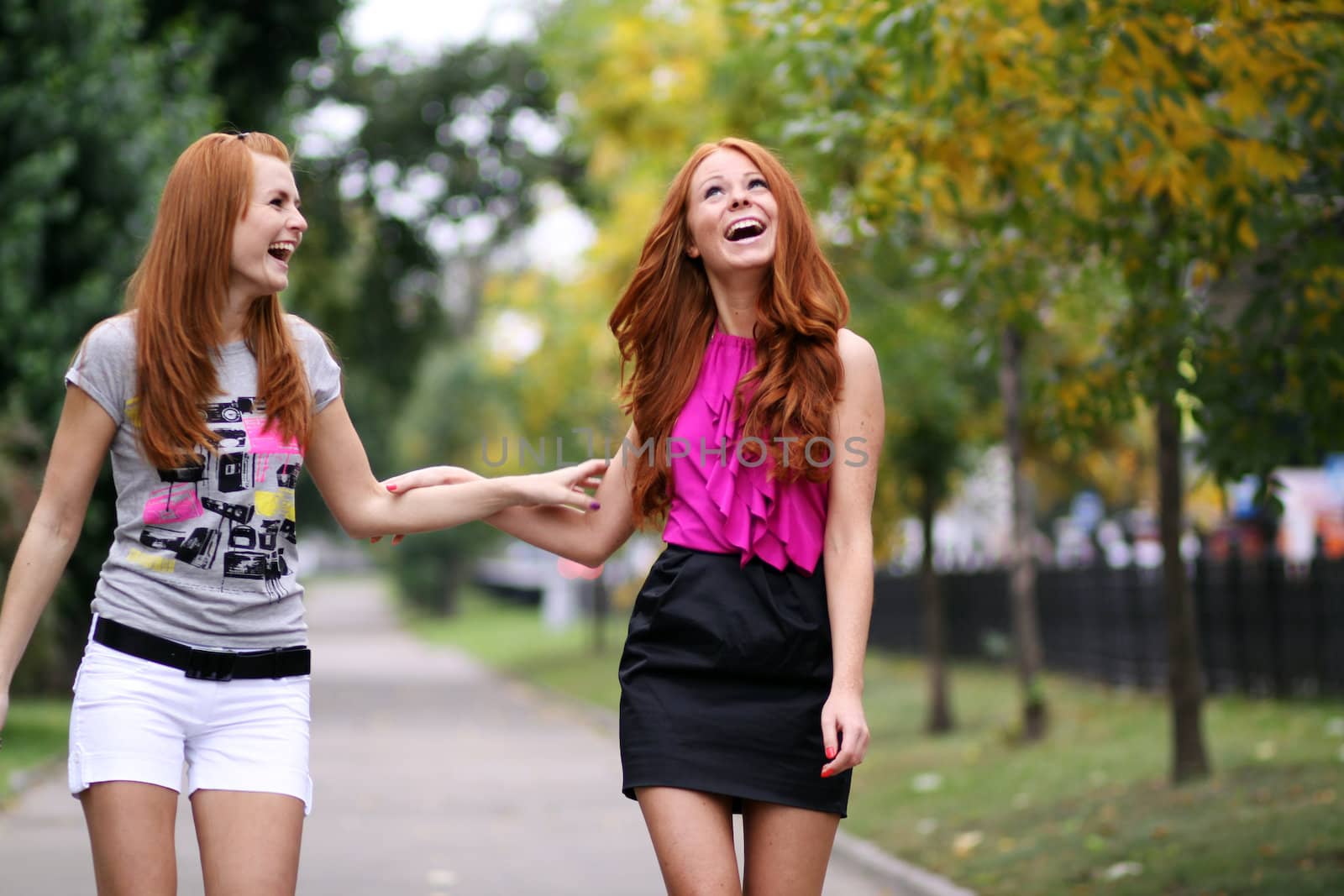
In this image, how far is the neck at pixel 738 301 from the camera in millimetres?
3693

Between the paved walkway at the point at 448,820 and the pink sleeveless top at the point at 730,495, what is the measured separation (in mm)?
5030

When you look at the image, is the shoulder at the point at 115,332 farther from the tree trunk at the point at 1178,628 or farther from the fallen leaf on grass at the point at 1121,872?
the tree trunk at the point at 1178,628

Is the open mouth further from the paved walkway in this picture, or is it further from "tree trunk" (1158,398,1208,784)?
"tree trunk" (1158,398,1208,784)

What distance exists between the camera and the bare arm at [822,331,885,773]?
337 cm

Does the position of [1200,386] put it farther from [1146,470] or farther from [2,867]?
[1146,470]

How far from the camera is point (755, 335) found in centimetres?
362

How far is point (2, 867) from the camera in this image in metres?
8.77

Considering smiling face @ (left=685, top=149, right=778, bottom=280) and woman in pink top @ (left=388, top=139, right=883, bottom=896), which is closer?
woman in pink top @ (left=388, top=139, right=883, bottom=896)

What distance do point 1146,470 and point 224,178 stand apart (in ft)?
77.7

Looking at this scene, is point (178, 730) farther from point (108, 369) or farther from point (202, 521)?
point (108, 369)

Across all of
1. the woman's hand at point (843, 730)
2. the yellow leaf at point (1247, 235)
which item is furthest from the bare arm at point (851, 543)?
the yellow leaf at point (1247, 235)

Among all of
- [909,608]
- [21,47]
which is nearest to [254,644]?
[21,47]

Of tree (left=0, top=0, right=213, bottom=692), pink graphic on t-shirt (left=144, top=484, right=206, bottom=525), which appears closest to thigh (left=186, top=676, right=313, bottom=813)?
pink graphic on t-shirt (left=144, top=484, right=206, bottom=525)

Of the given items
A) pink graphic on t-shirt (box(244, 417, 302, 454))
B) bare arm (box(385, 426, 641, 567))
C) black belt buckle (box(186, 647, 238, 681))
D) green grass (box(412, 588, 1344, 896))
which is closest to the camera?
black belt buckle (box(186, 647, 238, 681))
